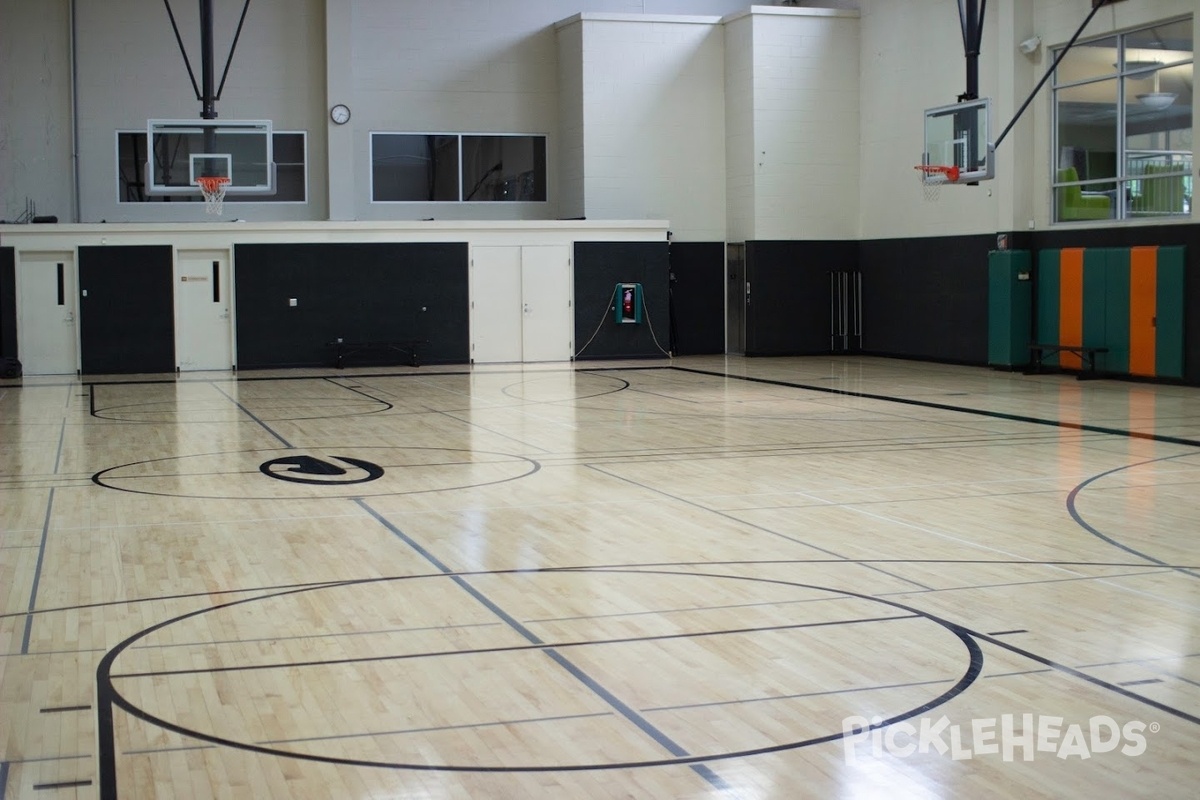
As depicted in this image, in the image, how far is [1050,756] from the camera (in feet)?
15.0

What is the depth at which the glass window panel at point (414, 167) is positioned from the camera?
1020 inches

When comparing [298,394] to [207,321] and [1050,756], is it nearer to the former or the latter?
[207,321]

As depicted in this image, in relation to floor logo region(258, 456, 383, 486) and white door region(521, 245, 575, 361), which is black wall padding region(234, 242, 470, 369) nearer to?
white door region(521, 245, 575, 361)

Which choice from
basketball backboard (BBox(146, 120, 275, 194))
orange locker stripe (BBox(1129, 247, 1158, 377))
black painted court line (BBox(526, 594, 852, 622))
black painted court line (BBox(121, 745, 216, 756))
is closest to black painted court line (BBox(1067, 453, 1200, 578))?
black painted court line (BBox(526, 594, 852, 622))

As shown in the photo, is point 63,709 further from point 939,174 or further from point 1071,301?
point 1071,301

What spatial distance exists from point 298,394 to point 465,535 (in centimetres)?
1101

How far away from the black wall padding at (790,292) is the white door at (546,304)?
3678mm

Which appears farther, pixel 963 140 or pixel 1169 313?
pixel 963 140

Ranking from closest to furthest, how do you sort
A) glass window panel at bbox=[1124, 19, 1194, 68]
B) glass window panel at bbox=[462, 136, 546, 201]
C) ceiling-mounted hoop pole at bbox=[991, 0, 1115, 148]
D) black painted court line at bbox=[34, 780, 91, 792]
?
black painted court line at bbox=[34, 780, 91, 792] < glass window panel at bbox=[1124, 19, 1194, 68] < ceiling-mounted hoop pole at bbox=[991, 0, 1115, 148] < glass window panel at bbox=[462, 136, 546, 201]

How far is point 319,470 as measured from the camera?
11.7 metres

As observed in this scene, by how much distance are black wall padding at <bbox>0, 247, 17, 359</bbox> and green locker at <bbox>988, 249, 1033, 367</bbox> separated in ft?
53.5

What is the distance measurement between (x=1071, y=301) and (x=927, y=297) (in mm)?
3932

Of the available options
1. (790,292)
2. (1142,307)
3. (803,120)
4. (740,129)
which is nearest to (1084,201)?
(1142,307)

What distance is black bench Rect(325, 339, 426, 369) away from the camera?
2428 cm
